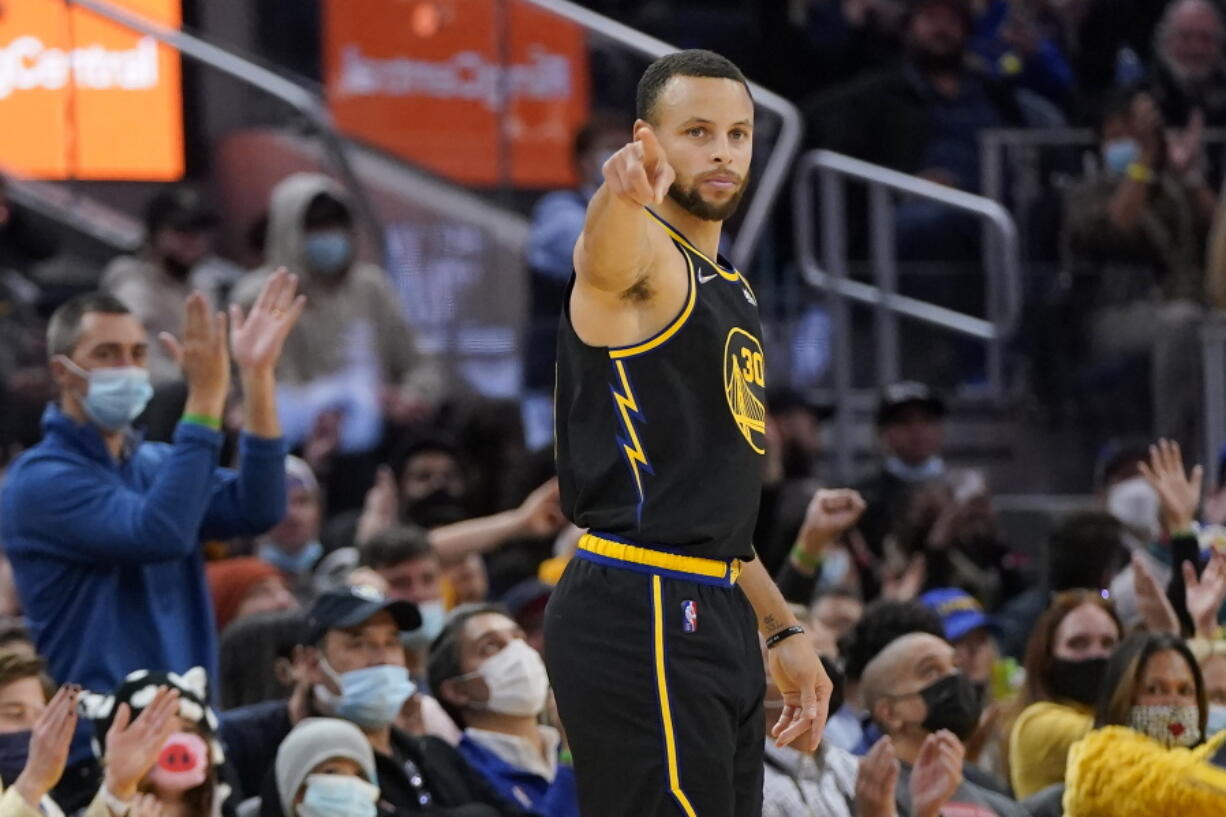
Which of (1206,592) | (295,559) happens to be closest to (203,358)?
(295,559)

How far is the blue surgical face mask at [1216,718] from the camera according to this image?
696 centimetres

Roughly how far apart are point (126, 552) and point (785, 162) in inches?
213

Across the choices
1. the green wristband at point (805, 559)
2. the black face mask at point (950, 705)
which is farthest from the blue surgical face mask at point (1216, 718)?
the green wristband at point (805, 559)

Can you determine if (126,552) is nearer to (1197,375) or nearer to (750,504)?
(750,504)

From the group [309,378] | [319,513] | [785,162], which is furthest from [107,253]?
[785,162]

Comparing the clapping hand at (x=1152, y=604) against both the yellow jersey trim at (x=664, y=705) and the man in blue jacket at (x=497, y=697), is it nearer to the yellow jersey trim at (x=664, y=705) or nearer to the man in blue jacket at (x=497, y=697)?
the man in blue jacket at (x=497, y=697)

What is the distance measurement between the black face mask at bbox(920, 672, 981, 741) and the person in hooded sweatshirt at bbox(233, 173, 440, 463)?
377 centimetres

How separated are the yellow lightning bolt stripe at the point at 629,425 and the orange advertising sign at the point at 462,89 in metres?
6.35

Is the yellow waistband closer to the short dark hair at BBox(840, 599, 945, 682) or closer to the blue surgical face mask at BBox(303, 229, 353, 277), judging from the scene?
the short dark hair at BBox(840, 599, 945, 682)

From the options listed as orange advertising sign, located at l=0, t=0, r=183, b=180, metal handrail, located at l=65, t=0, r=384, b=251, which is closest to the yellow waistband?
metal handrail, located at l=65, t=0, r=384, b=251

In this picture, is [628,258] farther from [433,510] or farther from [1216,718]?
[433,510]

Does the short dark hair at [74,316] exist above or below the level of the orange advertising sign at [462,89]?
below

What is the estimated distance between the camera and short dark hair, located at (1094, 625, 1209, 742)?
21.4 ft

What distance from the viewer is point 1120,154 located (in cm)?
1129
